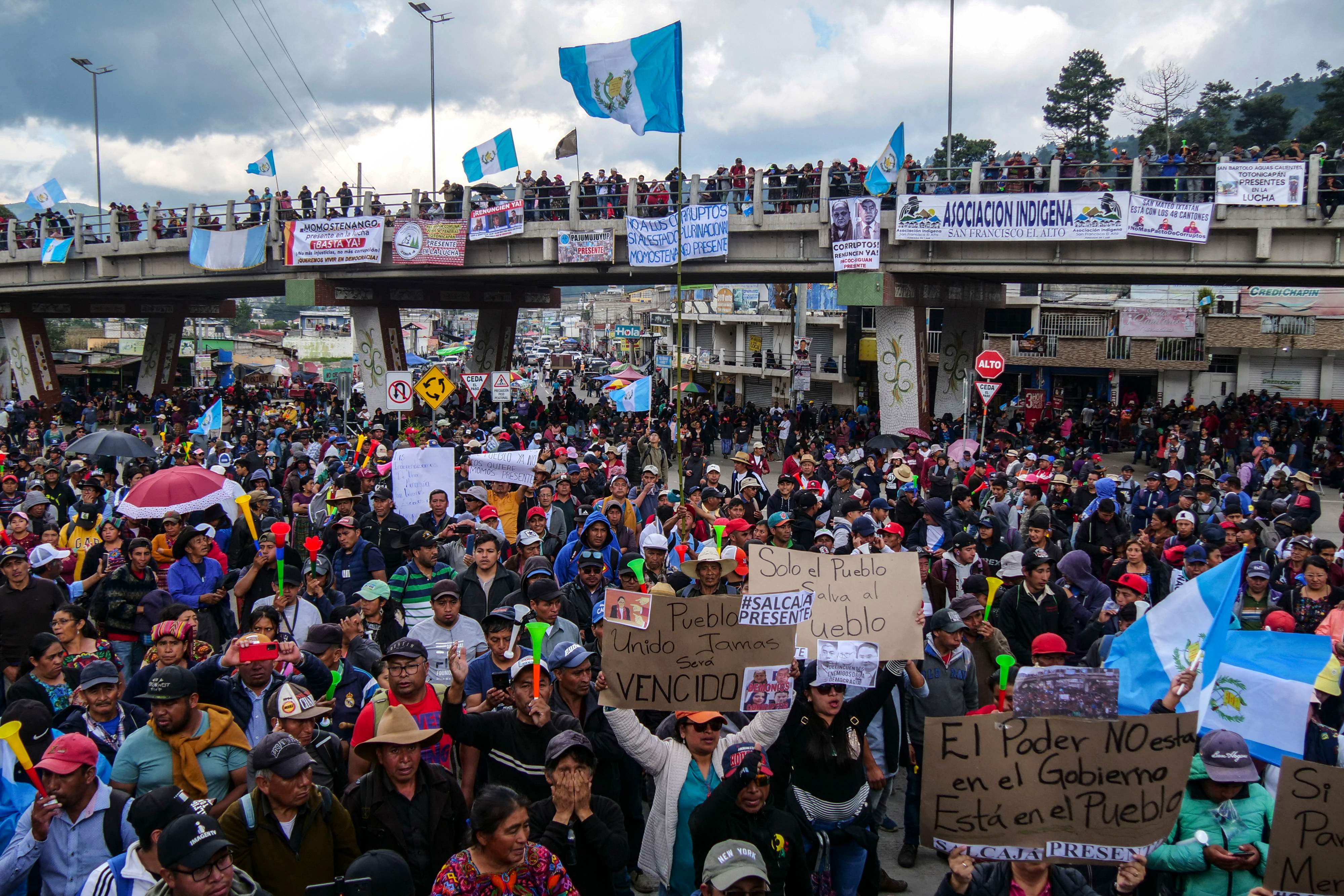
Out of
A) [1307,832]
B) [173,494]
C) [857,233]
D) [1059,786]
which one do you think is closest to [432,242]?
[857,233]

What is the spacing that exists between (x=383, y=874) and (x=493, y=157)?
87.6 feet

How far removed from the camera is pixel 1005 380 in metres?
40.8

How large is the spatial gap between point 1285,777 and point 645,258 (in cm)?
2212

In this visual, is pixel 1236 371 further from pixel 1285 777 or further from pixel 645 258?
pixel 1285 777

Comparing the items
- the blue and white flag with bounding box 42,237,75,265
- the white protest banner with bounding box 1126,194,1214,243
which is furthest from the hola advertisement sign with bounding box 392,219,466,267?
the white protest banner with bounding box 1126,194,1214,243

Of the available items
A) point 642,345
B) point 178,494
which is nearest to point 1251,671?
point 178,494

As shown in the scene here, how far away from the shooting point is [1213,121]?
58844mm

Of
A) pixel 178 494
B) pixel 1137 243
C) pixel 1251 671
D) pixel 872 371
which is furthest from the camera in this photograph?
pixel 872 371

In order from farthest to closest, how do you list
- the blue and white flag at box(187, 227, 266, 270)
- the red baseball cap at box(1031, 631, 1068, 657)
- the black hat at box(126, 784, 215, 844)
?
the blue and white flag at box(187, 227, 266, 270) < the red baseball cap at box(1031, 631, 1068, 657) < the black hat at box(126, 784, 215, 844)

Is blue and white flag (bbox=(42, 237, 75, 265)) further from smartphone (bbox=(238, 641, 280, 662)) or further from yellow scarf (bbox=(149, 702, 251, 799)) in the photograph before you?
yellow scarf (bbox=(149, 702, 251, 799))

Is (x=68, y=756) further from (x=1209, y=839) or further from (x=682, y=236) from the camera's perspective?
(x=682, y=236)

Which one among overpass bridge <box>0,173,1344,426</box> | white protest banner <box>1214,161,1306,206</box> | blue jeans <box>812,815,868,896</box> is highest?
white protest banner <box>1214,161,1306,206</box>

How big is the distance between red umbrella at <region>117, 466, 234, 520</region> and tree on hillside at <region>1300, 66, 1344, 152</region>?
4943 cm

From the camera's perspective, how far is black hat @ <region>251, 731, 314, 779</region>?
13.5 feet
